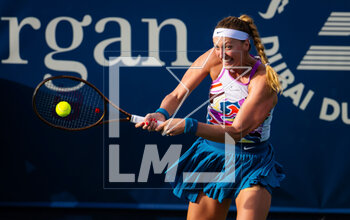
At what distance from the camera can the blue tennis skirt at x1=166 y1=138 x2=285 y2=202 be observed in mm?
2908

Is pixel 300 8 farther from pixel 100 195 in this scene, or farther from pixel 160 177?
pixel 100 195

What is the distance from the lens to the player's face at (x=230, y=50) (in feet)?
9.25

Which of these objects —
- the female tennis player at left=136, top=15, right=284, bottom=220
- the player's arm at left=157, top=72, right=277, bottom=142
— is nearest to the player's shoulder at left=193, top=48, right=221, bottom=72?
the female tennis player at left=136, top=15, right=284, bottom=220

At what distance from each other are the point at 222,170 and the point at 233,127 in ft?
1.10

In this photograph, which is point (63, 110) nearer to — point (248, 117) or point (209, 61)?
point (209, 61)

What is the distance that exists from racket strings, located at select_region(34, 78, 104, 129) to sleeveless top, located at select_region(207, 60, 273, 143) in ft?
2.17

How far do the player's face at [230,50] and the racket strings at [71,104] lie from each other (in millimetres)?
754

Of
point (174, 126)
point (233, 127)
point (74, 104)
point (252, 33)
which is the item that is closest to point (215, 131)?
point (233, 127)

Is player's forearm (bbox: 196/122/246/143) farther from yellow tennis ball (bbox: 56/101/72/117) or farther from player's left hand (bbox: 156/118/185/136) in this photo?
yellow tennis ball (bbox: 56/101/72/117)

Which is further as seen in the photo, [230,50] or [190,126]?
[230,50]

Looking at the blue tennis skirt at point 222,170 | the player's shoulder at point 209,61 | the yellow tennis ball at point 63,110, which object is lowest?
the blue tennis skirt at point 222,170

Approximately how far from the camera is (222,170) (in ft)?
9.88

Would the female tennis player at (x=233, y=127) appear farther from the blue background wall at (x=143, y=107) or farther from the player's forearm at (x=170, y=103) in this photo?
the blue background wall at (x=143, y=107)

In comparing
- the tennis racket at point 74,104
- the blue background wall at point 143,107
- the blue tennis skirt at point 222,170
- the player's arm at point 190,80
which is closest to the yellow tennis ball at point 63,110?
the tennis racket at point 74,104
